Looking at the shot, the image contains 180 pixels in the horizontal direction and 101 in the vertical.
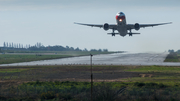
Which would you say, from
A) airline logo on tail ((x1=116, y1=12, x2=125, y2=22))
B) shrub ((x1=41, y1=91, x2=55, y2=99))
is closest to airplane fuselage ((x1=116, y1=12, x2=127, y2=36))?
airline logo on tail ((x1=116, y1=12, x2=125, y2=22))

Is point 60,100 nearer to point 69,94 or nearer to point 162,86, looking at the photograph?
point 69,94

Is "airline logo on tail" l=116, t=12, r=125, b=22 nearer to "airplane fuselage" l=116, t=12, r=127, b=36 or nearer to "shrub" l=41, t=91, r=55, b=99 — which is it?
"airplane fuselage" l=116, t=12, r=127, b=36

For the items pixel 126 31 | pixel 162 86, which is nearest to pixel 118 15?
pixel 126 31

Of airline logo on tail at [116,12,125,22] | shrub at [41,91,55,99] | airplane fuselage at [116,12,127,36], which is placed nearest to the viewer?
shrub at [41,91,55,99]

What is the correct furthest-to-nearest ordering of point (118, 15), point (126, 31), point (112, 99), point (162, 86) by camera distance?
point (126, 31), point (118, 15), point (162, 86), point (112, 99)

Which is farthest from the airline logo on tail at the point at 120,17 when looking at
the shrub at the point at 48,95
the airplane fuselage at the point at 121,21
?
the shrub at the point at 48,95

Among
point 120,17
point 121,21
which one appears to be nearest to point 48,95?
point 120,17

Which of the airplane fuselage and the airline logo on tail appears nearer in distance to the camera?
the airline logo on tail

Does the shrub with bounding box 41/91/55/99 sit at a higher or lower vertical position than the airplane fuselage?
lower

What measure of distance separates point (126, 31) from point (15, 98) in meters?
56.0

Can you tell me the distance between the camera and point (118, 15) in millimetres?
74000

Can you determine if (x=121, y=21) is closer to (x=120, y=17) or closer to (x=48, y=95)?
(x=120, y=17)

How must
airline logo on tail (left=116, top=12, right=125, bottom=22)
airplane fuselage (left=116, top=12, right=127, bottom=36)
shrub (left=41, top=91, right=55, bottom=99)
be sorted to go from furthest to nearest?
airplane fuselage (left=116, top=12, right=127, bottom=36) → airline logo on tail (left=116, top=12, right=125, bottom=22) → shrub (left=41, top=91, right=55, bottom=99)

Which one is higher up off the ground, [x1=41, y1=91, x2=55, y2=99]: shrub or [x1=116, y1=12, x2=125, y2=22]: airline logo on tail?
[x1=116, y1=12, x2=125, y2=22]: airline logo on tail
